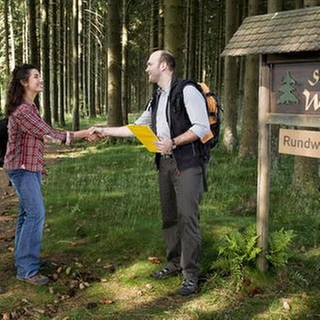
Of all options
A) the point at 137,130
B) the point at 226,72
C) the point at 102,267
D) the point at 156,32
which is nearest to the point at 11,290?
the point at 102,267

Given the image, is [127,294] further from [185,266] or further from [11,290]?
[11,290]

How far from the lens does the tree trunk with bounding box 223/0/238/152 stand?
14000mm

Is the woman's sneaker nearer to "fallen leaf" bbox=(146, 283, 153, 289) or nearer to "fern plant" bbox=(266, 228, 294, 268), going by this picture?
"fallen leaf" bbox=(146, 283, 153, 289)

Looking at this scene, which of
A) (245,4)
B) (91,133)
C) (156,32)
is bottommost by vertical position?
(91,133)

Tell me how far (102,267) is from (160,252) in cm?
75

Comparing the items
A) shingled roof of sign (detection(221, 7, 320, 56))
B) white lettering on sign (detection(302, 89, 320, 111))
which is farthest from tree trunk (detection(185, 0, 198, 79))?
white lettering on sign (detection(302, 89, 320, 111))

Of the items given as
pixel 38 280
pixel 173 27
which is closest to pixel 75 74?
pixel 173 27

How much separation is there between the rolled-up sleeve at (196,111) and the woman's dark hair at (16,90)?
178 cm

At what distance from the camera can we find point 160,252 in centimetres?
640

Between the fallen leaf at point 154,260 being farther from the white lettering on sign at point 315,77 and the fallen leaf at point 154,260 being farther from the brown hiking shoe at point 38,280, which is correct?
the white lettering on sign at point 315,77

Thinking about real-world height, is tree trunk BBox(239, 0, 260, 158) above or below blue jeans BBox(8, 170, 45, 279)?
above

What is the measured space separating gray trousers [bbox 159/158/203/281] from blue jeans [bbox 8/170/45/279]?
1.37 m

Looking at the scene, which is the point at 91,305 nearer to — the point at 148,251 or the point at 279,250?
the point at 148,251

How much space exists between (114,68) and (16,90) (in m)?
11.4
